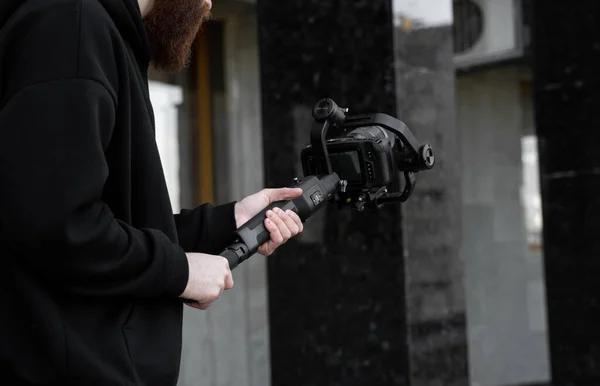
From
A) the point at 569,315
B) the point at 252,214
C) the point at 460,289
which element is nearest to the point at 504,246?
the point at 569,315

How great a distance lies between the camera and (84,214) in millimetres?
1396

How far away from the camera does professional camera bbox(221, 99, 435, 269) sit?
6.10ft

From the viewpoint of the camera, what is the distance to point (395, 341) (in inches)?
138

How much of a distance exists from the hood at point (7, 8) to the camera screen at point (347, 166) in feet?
2.36

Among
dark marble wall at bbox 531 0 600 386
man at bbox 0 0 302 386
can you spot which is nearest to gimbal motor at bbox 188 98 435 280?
man at bbox 0 0 302 386

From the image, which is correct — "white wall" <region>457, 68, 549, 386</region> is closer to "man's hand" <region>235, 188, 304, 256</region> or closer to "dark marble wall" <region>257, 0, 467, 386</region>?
"dark marble wall" <region>257, 0, 467, 386</region>

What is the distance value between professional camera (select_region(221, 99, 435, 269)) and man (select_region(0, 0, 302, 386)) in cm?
31

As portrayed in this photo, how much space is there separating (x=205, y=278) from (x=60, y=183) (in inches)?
13.3

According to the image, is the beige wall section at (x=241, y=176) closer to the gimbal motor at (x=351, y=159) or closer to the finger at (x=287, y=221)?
the gimbal motor at (x=351, y=159)

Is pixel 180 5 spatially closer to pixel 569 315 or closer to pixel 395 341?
pixel 395 341

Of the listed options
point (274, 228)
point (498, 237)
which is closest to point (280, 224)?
point (274, 228)

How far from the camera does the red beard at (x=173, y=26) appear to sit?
1.80 m

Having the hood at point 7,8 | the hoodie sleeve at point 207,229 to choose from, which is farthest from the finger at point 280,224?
the hood at point 7,8

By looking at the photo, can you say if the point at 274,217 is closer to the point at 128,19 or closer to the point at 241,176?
the point at 128,19
